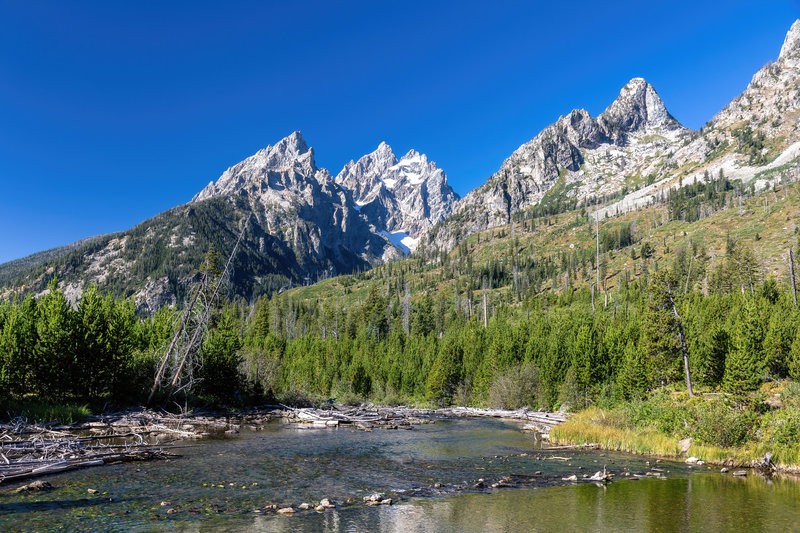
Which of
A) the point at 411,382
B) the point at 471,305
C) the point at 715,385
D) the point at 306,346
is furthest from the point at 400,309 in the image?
the point at 715,385

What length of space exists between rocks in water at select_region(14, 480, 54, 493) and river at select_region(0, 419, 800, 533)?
35 cm

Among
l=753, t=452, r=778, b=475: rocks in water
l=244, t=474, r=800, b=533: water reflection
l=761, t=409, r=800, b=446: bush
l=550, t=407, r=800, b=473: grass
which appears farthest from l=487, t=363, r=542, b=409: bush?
l=244, t=474, r=800, b=533: water reflection

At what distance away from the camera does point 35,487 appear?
18734 millimetres

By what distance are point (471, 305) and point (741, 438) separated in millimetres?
156591

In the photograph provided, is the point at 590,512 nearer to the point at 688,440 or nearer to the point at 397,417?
the point at 688,440

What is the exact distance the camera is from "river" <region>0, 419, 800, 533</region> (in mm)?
16094

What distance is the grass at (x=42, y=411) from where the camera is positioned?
33994 millimetres

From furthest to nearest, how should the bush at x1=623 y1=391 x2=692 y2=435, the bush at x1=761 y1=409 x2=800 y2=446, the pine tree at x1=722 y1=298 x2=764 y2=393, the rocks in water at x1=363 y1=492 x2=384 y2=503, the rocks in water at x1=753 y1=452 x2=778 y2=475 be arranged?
the pine tree at x1=722 y1=298 x2=764 y2=393
the bush at x1=623 y1=391 x2=692 y2=435
the bush at x1=761 y1=409 x2=800 y2=446
the rocks in water at x1=753 y1=452 x2=778 y2=475
the rocks in water at x1=363 y1=492 x2=384 y2=503

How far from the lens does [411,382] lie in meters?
91.7

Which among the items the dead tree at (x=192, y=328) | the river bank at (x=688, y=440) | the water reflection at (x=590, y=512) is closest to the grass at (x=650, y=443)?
the river bank at (x=688, y=440)

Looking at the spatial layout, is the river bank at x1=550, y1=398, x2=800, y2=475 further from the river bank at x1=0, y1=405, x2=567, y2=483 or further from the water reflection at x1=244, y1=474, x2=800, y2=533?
the river bank at x1=0, y1=405, x2=567, y2=483

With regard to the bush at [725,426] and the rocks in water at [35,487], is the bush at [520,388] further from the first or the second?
the rocks in water at [35,487]

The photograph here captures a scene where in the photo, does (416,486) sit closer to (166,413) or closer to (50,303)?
(166,413)

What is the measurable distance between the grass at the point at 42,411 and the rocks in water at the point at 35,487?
17.7 m
